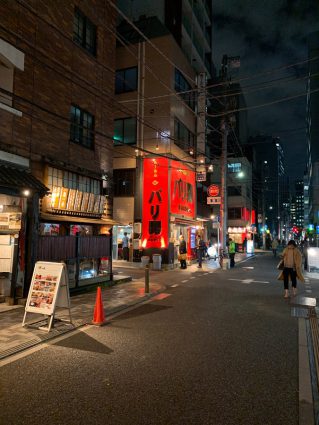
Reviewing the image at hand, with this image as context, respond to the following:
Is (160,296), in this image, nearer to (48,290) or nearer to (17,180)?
(48,290)

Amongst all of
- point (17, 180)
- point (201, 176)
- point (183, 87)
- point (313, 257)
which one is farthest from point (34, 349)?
point (183, 87)

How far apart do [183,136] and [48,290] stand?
20334mm

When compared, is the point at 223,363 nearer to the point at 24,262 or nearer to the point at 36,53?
the point at 24,262

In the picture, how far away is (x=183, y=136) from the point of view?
2584cm

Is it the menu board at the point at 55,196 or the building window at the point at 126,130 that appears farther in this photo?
the building window at the point at 126,130

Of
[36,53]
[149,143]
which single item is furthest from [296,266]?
[149,143]

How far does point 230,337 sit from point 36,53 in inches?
449

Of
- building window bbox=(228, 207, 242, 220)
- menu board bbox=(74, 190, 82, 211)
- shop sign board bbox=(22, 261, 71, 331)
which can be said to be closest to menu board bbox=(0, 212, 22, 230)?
shop sign board bbox=(22, 261, 71, 331)

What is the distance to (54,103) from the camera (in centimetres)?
1301

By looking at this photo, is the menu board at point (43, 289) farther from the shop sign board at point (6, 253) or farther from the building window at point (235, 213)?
the building window at point (235, 213)

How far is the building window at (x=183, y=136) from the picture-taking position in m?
24.2

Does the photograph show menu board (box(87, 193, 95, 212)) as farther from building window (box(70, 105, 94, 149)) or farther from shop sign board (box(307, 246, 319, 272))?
shop sign board (box(307, 246, 319, 272))

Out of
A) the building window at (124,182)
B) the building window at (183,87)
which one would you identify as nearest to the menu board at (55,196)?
the building window at (124,182)

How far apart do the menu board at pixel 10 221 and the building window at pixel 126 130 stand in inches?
585
